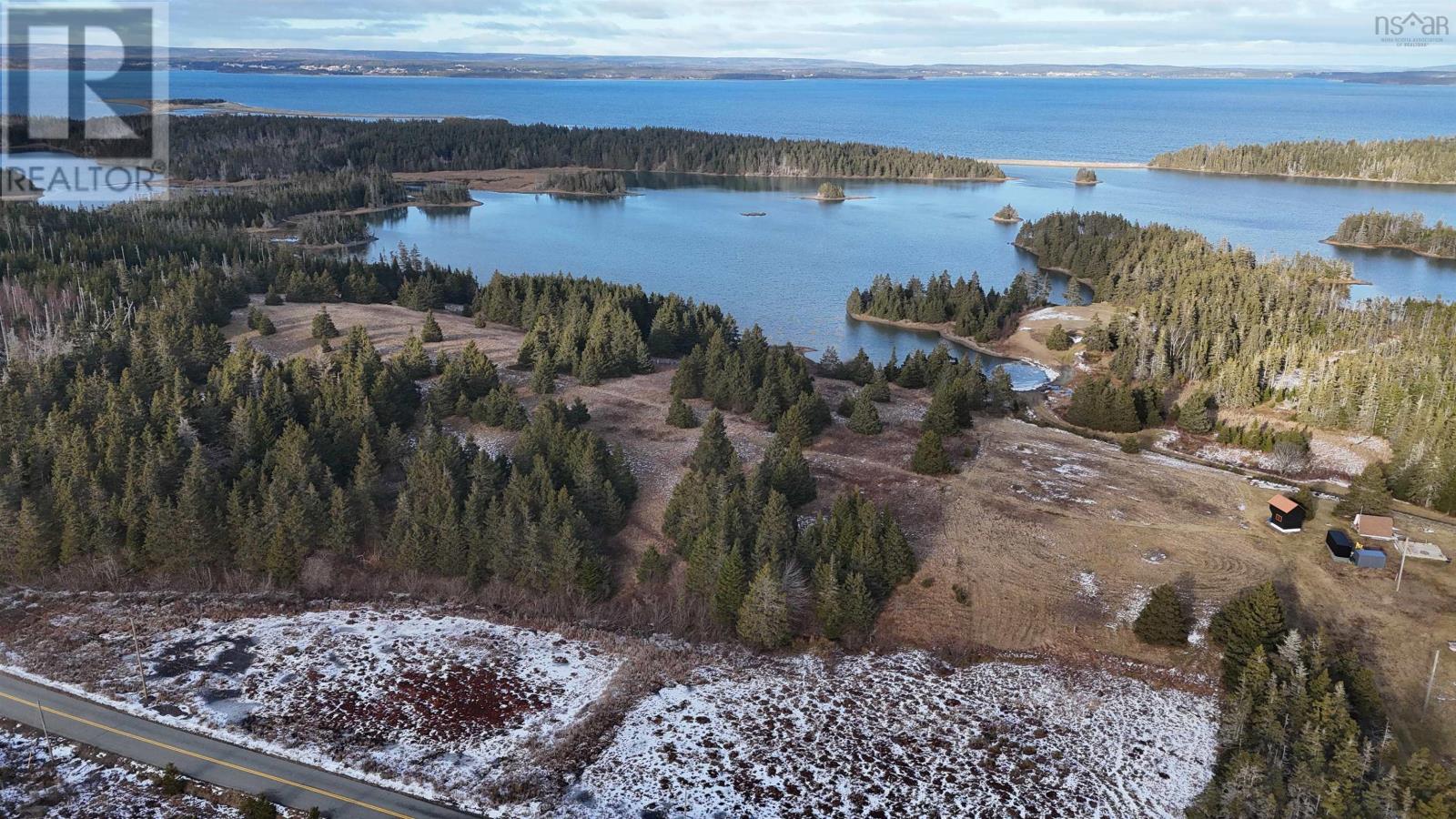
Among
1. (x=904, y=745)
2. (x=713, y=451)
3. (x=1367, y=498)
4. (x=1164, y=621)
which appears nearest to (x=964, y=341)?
(x=1367, y=498)

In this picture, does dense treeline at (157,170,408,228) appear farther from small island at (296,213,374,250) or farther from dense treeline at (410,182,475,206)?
small island at (296,213,374,250)

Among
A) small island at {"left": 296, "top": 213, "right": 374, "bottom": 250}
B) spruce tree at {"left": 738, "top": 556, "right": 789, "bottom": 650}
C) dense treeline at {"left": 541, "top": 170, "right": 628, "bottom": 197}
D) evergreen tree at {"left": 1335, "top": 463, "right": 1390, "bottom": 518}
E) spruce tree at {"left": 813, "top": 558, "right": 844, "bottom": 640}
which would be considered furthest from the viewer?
dense treeline at {"left": 541, "top": 170, "right": 628, "bottom": 197}

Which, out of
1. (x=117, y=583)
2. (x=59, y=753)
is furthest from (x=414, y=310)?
(x=59, y=753)

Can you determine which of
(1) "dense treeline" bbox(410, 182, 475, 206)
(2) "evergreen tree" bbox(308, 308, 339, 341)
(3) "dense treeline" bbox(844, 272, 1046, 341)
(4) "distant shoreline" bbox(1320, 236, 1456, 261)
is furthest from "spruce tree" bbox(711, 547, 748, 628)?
(1) "dense treeline" bbox(410, 182, 475, 206)

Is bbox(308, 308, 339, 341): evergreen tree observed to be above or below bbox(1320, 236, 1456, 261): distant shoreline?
below

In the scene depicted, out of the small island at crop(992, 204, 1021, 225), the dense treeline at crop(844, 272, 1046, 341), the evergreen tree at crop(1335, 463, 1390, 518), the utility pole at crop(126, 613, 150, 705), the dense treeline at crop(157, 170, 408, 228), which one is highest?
the small island at crop(992, 204, 1021, 225)

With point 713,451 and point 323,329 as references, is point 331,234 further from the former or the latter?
point 713,451

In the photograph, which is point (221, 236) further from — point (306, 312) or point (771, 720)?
point (771, 720)
